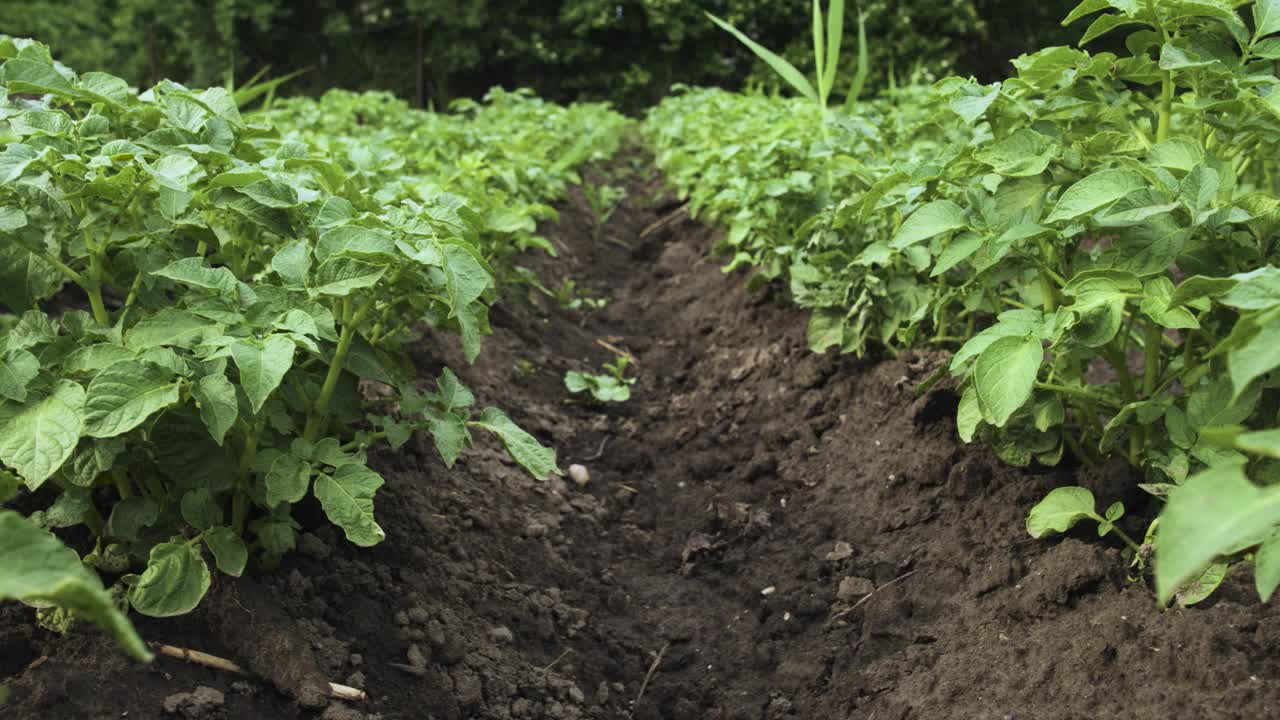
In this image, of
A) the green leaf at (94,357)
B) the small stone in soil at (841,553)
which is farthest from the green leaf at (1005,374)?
the green leaf at (94,357)

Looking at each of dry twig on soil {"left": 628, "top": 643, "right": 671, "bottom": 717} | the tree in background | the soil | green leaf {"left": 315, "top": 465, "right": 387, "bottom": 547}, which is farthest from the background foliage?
green leaf {"left": 315, "top": 465, "right": 387, "bottom": 547}

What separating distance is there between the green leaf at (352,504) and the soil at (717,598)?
223 millimetres

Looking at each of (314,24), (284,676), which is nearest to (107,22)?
(314,24)

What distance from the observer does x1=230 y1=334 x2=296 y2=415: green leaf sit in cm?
136

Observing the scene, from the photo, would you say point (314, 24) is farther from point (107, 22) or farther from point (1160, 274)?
point (1160, 274)

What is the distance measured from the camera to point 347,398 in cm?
178

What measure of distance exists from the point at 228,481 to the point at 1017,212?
4.81 feet

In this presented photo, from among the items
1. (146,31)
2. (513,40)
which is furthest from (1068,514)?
(146,31)

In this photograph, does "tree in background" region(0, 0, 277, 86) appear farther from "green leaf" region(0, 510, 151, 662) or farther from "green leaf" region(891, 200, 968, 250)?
"green leaf" region(0, 510, 151, 662)

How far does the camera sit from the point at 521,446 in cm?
179

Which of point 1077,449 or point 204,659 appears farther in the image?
point 1077,449

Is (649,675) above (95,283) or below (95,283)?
below

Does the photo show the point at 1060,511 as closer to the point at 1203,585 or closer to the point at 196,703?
the point at 1203,585

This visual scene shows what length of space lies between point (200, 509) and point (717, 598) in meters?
1.11
